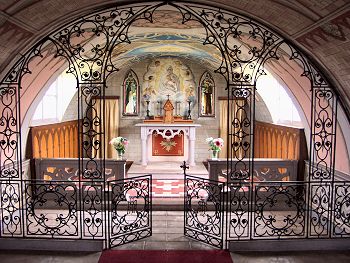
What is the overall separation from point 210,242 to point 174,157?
7.07m

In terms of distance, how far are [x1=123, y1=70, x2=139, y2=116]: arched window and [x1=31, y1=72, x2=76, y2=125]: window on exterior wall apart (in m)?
2.83

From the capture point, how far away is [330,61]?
5.90 metres

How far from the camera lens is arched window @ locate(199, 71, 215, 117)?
1445 cm

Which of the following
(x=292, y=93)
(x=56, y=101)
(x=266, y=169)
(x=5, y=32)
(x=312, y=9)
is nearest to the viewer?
(x=312, y=9)

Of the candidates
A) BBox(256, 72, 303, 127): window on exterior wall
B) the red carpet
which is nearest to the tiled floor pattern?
the red carpet

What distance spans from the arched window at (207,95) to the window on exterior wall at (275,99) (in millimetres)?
2991

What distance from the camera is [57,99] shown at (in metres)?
11.4

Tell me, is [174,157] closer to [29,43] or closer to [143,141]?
[143,141]

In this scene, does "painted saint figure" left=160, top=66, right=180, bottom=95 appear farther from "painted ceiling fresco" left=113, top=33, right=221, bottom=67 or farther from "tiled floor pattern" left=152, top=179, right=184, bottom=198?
"tiled floor pattern" left=152, top=179, right=184, bottom=198

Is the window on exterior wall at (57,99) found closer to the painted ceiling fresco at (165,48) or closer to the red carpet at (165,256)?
the painted ceiling fresco at (165,48)

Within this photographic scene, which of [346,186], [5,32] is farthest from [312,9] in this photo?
[5,32]

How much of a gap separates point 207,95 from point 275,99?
3.45 m

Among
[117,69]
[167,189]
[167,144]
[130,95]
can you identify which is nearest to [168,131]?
[167,144]

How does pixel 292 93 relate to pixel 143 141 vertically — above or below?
above
